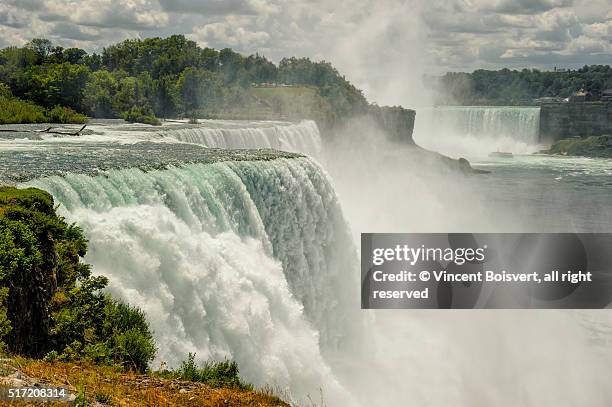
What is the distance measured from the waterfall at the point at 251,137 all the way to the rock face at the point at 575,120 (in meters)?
49.9

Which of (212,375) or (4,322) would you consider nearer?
(4,322)

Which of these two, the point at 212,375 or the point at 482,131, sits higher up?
the point at 482,131

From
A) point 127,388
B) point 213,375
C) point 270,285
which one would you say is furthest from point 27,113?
point 127,388

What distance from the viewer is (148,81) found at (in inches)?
2309

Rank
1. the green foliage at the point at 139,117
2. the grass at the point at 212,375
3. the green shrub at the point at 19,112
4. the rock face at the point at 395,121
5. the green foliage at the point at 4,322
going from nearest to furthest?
the green foliage at the point at 4,322, the grass at the point at 212,375, the green shrub at the point at 19,112, the green foliage at the point at 139,117, the rock face at the point at 395,121

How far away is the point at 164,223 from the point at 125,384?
5.26m

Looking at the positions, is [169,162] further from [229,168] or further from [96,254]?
[96,254]

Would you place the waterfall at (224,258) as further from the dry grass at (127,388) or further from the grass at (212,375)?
the dry grass at (127,388)

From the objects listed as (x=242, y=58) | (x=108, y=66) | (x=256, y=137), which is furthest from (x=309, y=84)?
(x=256, y=137)

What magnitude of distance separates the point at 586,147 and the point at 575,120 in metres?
5.98

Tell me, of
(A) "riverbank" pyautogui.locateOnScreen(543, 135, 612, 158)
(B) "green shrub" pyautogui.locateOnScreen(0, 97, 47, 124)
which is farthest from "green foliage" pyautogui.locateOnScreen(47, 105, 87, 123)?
(A) "riverbank" pyautogui.locateOnScreen(543, 135, 612, 158)

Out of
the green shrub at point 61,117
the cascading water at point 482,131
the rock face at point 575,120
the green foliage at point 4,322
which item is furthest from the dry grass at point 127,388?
the rock face at point 575,120

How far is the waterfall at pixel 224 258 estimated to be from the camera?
12.2 meters

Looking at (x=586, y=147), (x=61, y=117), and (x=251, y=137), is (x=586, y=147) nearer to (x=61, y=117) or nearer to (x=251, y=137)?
(x=251, y=137)
